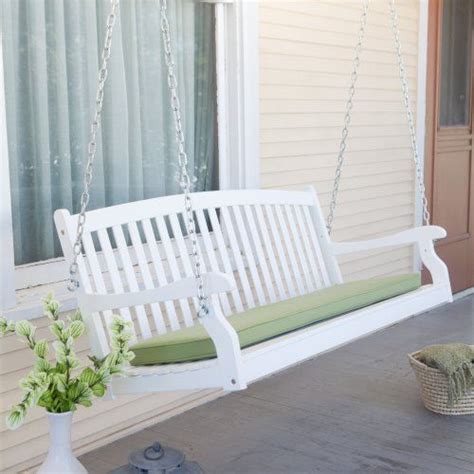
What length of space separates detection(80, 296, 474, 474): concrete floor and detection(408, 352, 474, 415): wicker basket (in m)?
0.04

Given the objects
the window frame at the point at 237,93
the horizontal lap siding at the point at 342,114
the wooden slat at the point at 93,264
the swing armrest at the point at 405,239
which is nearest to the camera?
the wooden slat at the point at 93,264

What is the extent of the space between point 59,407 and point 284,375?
85.6 inches

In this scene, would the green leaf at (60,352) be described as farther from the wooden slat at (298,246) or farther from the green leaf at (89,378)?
the wooden slat at (298,246)

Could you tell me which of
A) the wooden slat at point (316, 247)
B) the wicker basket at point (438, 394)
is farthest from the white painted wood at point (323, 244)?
the wicker basket at point (438, 394)

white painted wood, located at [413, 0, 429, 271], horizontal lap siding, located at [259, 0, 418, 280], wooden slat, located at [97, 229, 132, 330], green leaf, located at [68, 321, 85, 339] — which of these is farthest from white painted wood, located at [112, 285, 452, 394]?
white painted wood, located at [413, 0, 429, 271]

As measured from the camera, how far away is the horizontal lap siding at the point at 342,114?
14.7 feet

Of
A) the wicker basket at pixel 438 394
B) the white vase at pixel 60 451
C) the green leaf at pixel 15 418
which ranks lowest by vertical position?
the wicker basket at pixel 438 394

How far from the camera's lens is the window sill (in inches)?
124

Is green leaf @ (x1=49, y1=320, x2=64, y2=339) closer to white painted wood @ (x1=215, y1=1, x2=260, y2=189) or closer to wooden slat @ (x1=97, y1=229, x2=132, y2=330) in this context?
wooden slat @ (x1=97, y1=229, x2=132, y2=330)

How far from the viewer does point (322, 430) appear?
372cm

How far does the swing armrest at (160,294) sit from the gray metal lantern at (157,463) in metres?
0.48

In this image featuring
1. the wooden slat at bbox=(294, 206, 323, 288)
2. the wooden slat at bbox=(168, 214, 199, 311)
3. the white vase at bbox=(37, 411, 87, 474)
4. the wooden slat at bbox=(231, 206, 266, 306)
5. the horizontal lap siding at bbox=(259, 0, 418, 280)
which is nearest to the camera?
the white vase at bbox=(37, 411, 87, 474)

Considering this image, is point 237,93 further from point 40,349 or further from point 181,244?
point 40,349

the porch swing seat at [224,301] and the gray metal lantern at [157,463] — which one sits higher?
the porch swing seat at [224,301]
